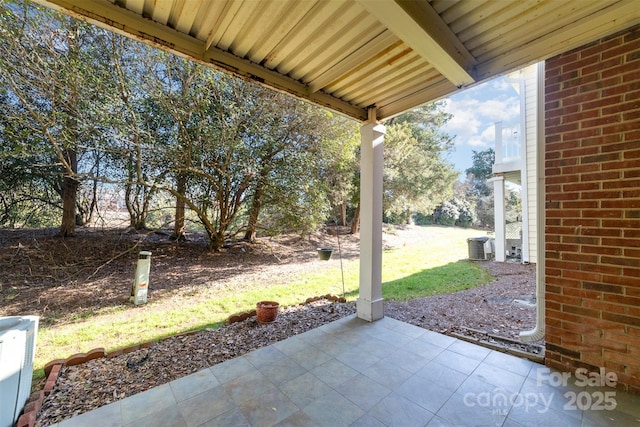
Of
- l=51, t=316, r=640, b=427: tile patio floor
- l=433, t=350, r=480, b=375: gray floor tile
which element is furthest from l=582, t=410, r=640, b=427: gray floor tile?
l=433, t=350, r=480, b=375: gray floor tile

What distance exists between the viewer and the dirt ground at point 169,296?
7.16 ft

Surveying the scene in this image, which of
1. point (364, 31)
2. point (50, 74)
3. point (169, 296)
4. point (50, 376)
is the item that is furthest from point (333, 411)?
point (50, 74)

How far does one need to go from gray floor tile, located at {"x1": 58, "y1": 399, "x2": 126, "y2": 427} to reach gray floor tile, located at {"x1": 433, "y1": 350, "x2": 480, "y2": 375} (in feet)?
7.80

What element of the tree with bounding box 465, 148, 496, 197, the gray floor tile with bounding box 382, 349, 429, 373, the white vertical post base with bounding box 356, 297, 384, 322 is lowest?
the gray floor tile with bounding box 382, 349, 429, 373

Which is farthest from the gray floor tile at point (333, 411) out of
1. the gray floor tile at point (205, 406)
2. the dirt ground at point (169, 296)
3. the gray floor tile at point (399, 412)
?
the dirt ground at point (169, 296)

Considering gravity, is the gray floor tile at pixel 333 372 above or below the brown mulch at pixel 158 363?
above

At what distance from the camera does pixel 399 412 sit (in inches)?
66.3

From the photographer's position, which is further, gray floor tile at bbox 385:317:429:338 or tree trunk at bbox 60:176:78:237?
tree trunk at bbox 60:176:78:237

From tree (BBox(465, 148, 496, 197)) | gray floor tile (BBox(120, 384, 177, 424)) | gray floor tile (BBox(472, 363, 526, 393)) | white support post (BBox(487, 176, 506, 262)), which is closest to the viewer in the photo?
gray floor tile (BBox(120, 384, 177, 424))

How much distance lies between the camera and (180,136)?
214 inches

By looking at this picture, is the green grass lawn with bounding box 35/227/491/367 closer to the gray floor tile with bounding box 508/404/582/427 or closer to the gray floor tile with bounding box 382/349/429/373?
the gray floor tile with bounding box 382/349/429/373

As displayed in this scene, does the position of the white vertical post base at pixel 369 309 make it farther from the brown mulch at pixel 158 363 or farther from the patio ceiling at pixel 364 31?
the patio ceiling at pixel 364 31

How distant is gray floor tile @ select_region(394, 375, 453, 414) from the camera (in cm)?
176

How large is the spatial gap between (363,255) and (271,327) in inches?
54.5
